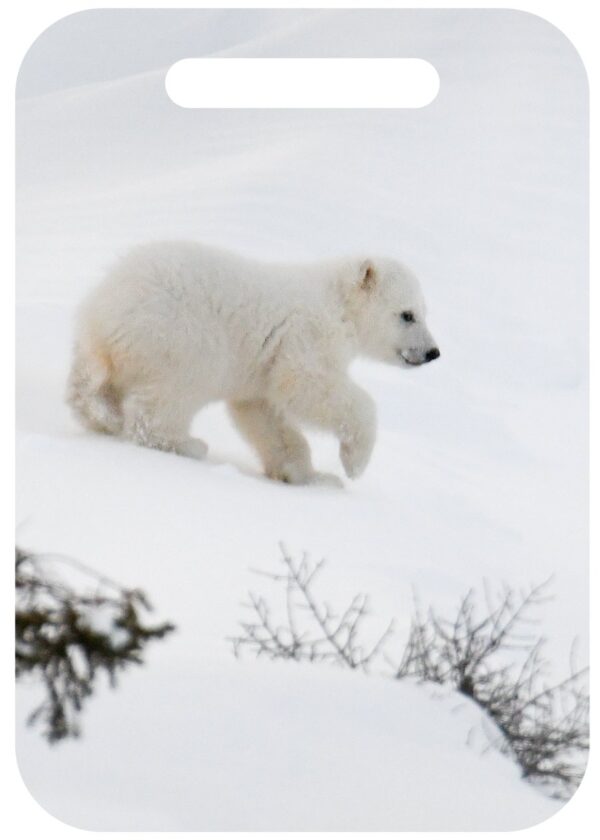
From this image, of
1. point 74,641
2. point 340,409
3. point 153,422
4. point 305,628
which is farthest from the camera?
point 340,409

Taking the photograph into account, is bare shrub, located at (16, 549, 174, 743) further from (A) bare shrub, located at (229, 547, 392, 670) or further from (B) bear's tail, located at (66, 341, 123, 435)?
(B) bear's tail, located at (66, 341, 123, 435)

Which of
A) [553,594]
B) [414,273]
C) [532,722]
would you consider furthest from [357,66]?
[532,722]

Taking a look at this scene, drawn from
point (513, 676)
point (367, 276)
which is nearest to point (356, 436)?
point (367, 276)

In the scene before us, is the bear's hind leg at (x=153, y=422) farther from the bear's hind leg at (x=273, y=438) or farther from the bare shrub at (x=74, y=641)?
the bare shrub at (x=74, y=641)

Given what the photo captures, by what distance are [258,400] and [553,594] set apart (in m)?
1.53

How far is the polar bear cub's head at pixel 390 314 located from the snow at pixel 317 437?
0.10 m

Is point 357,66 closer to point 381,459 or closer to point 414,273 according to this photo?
point 414,273

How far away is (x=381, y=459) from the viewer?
6262 mm

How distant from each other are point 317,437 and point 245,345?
52 cm

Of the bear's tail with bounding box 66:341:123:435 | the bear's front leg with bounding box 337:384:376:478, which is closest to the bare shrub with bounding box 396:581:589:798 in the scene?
the bear's front leg with bounding box 337:384:376:478

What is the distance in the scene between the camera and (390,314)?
670 centimetres

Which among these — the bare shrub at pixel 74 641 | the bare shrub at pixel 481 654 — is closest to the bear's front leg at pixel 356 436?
the bare shrub at pixel 481 654

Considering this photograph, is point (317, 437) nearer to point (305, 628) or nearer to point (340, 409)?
point (340, 409)

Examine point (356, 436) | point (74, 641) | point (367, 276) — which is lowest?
point (74, 641)
